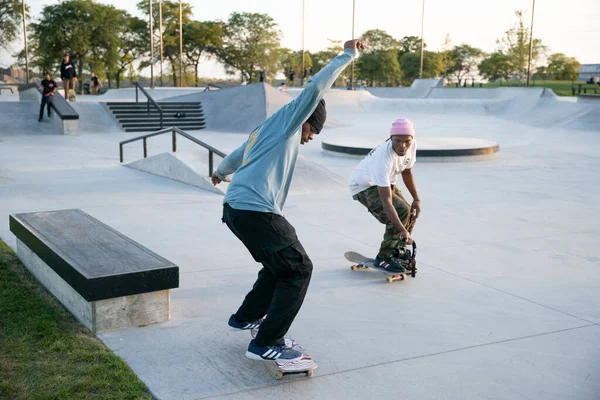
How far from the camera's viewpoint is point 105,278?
13.4 feet

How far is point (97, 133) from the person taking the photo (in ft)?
71.0

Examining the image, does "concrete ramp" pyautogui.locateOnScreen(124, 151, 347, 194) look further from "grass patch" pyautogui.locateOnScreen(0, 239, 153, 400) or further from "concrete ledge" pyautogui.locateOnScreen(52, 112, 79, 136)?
"concrete ledge" pyautogui.locateOnScreen(52, 112, 79, 136)

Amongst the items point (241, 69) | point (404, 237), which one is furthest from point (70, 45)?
point (404, 237)

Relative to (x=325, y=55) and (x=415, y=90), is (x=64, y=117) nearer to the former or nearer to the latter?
(x=415, y=90)

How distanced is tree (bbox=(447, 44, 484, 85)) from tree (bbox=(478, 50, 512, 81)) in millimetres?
7893

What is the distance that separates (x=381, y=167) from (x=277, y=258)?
6.67ft

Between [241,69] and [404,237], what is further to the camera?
[241,69]

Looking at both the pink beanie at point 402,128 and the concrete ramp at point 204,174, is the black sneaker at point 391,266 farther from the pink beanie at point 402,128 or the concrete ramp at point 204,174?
the concrete ramp at point 204,174

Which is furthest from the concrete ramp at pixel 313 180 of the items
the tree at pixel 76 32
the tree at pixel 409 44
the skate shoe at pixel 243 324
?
the tree at pixel 409 44

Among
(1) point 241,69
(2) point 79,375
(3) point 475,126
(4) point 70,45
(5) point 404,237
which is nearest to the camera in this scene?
(2) point 79,375

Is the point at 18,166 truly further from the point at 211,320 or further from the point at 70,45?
the point at 70,45

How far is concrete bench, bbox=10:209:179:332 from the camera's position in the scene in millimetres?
4141

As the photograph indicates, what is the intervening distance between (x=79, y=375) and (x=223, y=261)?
2.77 meters

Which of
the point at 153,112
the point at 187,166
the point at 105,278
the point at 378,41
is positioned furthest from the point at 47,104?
the point at 378,41
